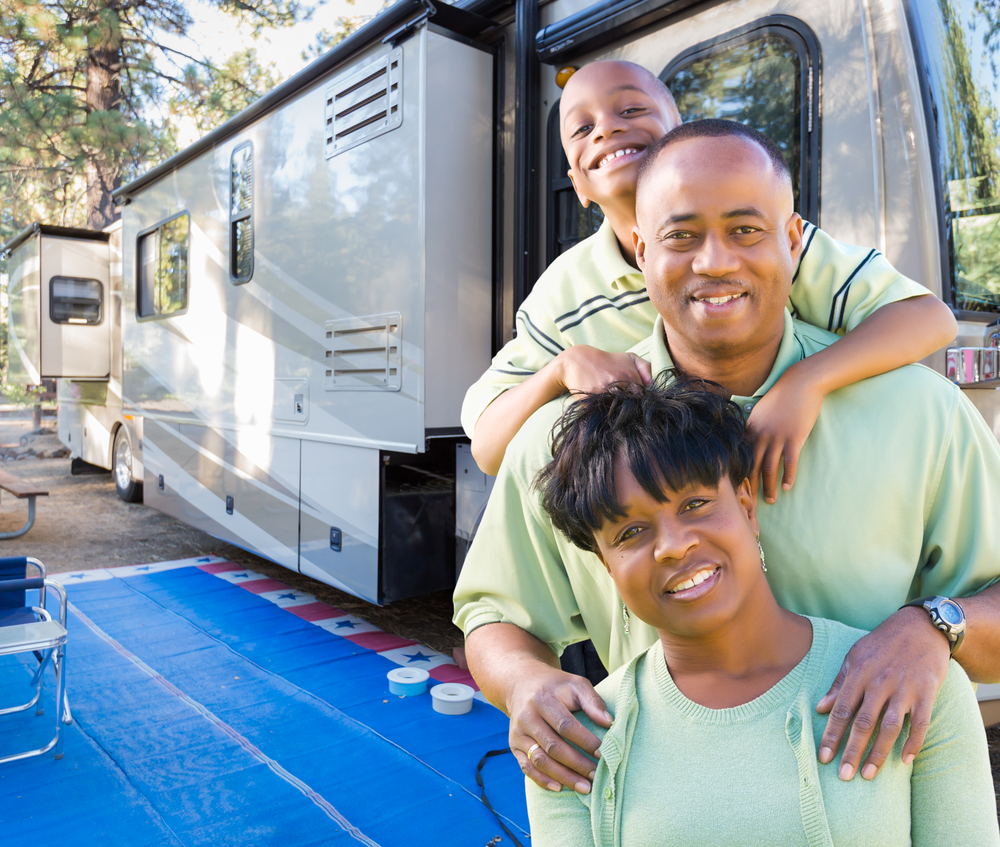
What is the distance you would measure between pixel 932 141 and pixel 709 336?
1593 millimetres

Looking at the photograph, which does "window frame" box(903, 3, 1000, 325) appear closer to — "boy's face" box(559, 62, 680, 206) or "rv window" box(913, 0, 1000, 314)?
"rv window" box(913, 0, 1000, 314)

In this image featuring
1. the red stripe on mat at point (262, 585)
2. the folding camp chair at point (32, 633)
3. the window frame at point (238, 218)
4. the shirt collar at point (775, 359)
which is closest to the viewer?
the shirt collar at point (775, 359)

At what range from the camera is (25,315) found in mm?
9812

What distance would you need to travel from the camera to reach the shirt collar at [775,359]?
1.38 m

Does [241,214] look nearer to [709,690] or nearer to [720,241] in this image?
[720,241]

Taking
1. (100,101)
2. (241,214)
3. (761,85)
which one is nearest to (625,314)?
(761,85)

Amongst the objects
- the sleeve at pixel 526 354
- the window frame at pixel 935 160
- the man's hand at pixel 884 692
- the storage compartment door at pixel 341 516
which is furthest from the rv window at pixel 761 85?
the storage compartment door at pixel 341 516

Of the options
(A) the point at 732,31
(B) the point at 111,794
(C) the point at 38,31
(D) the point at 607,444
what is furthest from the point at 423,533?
(C) the point at 38,31

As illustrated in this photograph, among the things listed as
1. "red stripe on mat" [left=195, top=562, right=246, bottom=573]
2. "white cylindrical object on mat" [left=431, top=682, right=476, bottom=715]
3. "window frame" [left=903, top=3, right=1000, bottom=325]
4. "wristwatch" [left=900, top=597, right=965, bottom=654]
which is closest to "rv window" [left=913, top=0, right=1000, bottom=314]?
"window frame" [left=903, top=3, right=1000, bottom=325]

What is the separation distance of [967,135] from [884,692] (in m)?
2.08

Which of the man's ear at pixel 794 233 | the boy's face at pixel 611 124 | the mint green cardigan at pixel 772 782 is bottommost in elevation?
the mint green cardigan at pixel 772 782

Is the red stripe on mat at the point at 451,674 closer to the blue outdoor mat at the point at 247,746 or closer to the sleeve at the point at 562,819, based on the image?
the blue outdoor mat at the point at 247,746

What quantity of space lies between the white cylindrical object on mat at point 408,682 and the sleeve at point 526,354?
2.09m

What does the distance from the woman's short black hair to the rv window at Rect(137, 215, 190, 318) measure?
5.41m
